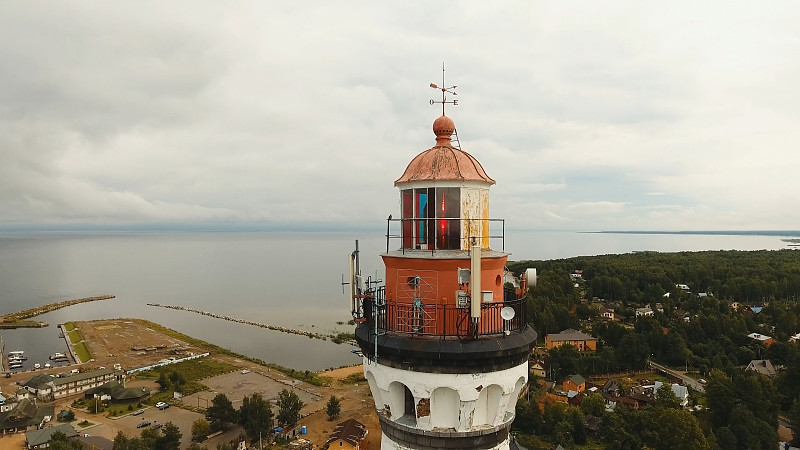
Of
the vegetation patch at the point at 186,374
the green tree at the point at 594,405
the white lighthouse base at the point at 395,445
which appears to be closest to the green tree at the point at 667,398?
the green tree at the point at 594,405

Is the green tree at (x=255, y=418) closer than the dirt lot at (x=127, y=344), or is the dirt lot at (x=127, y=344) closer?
the green tree at (x=255, y=418)

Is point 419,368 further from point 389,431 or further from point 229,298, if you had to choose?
point 229,298

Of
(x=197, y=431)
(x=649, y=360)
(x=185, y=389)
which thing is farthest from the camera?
(x=649, y=360)

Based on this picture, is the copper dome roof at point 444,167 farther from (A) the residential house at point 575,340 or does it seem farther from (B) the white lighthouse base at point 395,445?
(A) the residential house at point 575,340

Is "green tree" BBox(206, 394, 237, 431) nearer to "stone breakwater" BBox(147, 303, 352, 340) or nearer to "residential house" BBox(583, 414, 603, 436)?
"residential house" BBox(583, 414, 603, 436)

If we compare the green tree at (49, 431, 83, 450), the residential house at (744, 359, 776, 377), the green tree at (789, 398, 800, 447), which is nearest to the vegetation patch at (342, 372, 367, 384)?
the green tree at (49, 431, 83, 450)

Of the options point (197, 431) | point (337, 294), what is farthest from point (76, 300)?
point (197, 431)

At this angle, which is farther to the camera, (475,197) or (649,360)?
(649,360)
